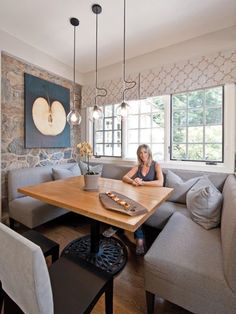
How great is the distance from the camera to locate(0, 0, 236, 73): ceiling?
1963 mm

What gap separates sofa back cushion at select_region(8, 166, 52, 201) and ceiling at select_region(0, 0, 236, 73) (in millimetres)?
2000

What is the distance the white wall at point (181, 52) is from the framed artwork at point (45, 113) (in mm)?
1022

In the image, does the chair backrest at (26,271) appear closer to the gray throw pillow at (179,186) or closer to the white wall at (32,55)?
the gray throw pillow at (179,186)

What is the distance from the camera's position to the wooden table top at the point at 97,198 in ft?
3.81

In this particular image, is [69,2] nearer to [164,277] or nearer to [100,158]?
[100,158]

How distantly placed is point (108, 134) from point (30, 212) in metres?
2.14

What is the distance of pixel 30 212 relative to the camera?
214cm

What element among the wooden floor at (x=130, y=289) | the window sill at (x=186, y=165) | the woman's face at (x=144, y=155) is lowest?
the wooden floor at (x=130, y=289)

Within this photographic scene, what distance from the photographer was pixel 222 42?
7.79 ft

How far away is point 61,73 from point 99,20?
1.42 m

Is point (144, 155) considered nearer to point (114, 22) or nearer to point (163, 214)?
point (163, 214)

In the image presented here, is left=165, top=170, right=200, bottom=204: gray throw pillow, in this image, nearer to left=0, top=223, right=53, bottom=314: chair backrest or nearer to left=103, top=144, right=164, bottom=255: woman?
left=103, top=144, right=164, bottom=255: woman

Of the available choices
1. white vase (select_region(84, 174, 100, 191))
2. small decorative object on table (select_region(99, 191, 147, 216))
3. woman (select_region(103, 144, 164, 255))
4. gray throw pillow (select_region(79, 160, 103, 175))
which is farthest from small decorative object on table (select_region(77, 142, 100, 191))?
gray throw pillow (select_region(79, 160, 103, 175))

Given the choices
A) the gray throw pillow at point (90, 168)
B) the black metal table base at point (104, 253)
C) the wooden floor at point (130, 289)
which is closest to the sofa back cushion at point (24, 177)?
the gray throw pillow at point (90, 168)
